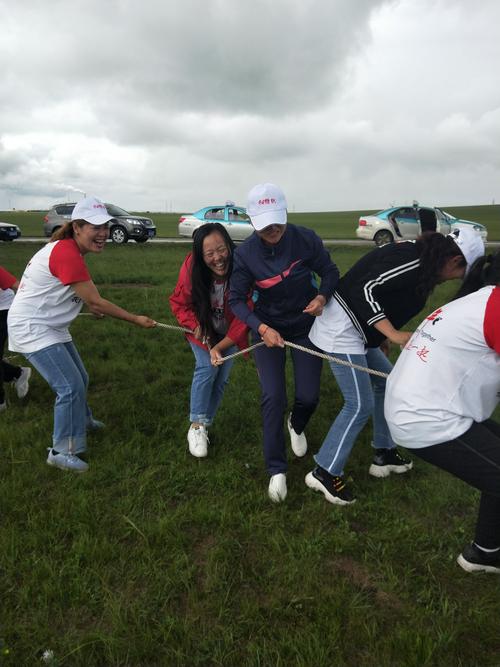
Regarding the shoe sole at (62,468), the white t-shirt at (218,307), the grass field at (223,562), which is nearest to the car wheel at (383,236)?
the grass field at (223,562)

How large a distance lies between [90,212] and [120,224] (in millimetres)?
16635

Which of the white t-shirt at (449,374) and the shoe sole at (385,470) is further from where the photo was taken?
the shoe sole at (385,470)

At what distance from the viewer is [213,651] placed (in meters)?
2.10

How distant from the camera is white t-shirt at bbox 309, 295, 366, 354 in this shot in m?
3.03

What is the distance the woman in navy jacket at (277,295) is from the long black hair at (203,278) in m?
0.34

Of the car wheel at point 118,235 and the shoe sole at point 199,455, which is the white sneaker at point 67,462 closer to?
the shoe sole at point 199,455

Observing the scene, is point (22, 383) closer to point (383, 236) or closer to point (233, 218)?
point (233, 218)

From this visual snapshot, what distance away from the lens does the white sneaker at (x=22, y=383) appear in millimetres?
4723

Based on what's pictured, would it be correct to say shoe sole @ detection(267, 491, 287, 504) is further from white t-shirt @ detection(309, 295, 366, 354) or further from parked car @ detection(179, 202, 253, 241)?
parked car @ detection(179, 202, 253, 241)

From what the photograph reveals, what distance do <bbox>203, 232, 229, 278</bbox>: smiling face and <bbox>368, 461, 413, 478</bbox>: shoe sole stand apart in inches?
74.6

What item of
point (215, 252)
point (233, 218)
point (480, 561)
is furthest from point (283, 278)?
point (233, 218)

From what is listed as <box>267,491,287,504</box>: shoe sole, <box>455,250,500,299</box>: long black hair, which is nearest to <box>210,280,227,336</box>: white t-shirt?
<box>267,491,287,504</box>: shoe sole

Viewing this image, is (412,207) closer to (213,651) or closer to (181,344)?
(181,344)

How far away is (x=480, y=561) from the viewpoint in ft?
8.25
